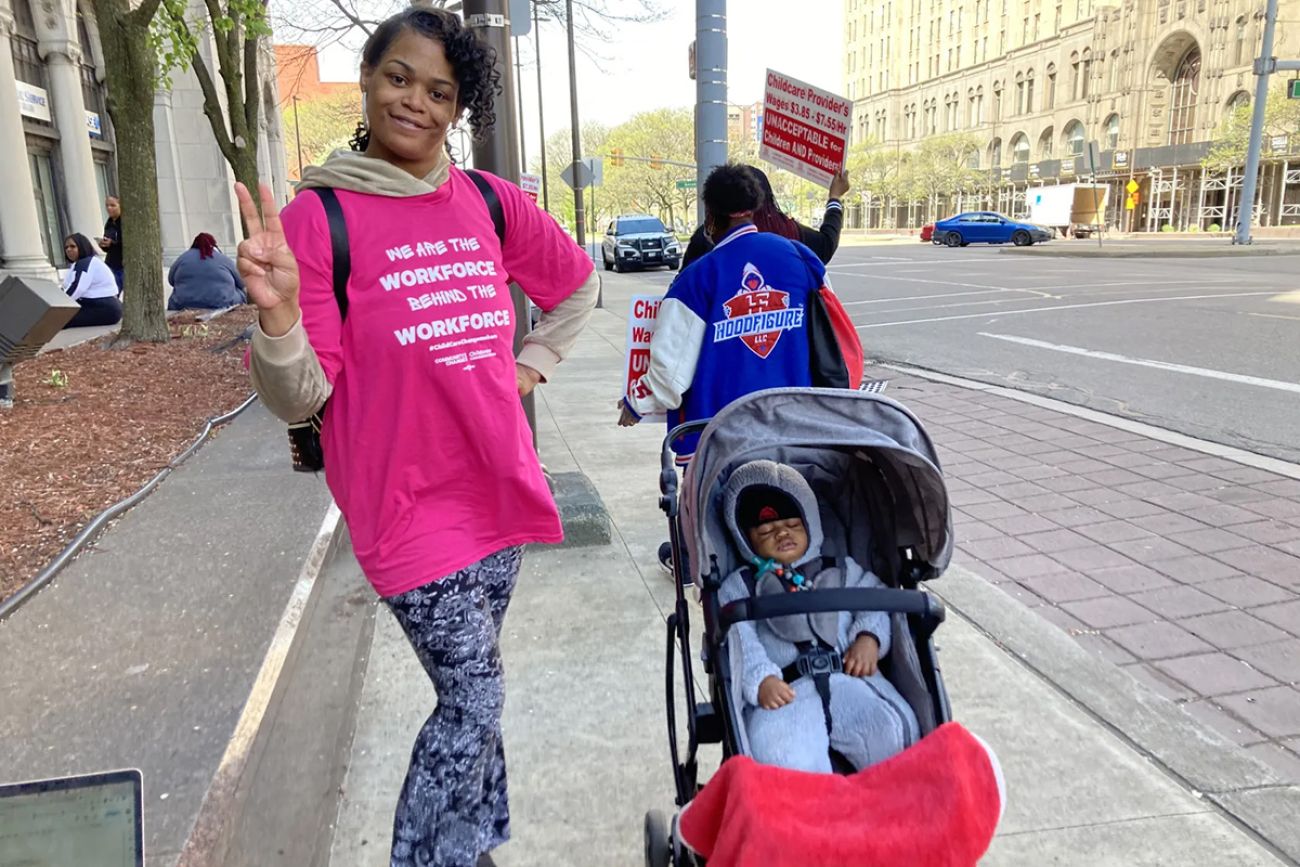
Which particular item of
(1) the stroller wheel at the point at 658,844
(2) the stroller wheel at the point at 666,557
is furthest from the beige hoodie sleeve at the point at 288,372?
(2) the stroller wheel at the point at 666,557

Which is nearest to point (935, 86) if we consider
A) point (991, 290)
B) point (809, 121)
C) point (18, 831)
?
point (991, 290)

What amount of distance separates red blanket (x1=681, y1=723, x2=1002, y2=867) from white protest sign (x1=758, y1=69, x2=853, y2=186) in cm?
430

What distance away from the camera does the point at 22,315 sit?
5.99 m

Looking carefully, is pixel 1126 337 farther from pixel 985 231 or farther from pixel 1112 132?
pixel 1112 132

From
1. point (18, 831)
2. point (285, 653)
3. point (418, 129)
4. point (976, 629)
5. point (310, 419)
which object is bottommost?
point (976, 629)

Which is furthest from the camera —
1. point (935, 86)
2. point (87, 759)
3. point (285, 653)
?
point (935, 86)

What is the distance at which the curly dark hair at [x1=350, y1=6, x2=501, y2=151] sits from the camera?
2.05 metres

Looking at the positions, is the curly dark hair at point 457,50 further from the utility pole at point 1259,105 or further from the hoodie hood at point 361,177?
the utility pole at point 1259,105

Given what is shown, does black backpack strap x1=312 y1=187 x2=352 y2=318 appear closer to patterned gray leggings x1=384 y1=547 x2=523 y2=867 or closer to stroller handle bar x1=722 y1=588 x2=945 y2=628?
patterned gray leggings x1=384 y1=547 x2=523 y2=867

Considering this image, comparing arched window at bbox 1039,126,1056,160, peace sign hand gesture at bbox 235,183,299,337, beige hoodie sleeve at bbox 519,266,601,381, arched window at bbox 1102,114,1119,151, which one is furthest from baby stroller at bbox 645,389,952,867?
arched window at bbox 1039,126,1056,160

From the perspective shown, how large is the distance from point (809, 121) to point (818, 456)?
12.2ft

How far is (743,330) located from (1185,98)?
63.3 m

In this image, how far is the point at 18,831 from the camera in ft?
4.91

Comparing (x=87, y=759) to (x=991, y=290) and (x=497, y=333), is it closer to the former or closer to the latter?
(x=497, y=333)
